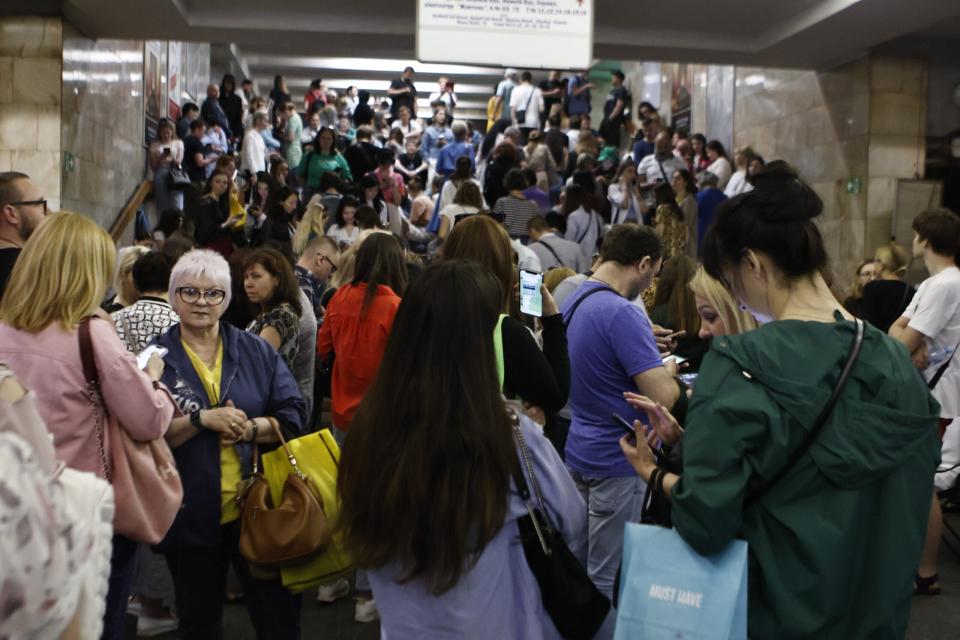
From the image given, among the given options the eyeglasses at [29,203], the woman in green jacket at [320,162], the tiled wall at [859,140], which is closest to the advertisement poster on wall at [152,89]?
the woman in green jacket at [320,162]

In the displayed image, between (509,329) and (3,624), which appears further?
(509,329)

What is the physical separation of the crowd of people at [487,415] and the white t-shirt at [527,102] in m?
13.5

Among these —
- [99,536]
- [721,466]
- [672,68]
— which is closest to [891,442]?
[721,466]

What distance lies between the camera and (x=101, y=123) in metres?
12.6

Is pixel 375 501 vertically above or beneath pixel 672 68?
beneath

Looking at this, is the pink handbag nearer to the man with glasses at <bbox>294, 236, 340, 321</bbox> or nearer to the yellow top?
the yellow top

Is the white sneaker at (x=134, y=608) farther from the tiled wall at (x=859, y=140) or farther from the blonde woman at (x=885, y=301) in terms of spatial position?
the tiled wall at (x=859, y=140)

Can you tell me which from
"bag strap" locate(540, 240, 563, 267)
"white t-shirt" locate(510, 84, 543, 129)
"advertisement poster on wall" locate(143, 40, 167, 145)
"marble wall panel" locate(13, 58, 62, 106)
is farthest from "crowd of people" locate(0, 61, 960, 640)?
"white t-shirt" locate(510, 84, 543, 129)

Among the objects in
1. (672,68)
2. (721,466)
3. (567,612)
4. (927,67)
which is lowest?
(567,612)

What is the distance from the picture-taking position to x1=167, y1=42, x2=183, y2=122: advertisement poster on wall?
18.0 m

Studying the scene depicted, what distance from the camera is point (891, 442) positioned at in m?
1.99

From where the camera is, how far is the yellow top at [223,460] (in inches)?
135

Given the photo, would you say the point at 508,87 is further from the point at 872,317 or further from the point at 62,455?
the point at 62,455

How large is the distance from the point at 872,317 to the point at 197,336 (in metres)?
4.49
